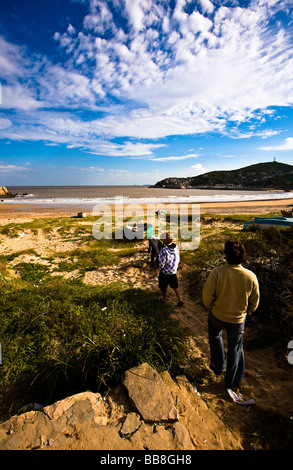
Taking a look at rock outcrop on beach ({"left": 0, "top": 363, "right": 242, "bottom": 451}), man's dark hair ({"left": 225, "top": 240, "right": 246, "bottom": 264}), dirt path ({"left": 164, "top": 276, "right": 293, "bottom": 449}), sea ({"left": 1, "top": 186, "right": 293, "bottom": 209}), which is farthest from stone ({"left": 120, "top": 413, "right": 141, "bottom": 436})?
sea ({"left": 1, "top": 186, "right": 293, "bottom": 209})

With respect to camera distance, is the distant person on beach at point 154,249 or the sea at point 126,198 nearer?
the distant person on beach at point 154,249

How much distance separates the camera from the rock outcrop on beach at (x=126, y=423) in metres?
2.02

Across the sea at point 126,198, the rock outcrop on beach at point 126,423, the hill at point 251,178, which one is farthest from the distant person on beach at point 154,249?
the hill at point 251,178

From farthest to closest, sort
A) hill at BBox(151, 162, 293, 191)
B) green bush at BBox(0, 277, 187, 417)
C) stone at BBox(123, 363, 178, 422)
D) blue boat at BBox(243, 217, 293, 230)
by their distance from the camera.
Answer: hill at BBox(151, 162, 293, 191) → blue boat at BBox(243, 217, 293, 230) → green bush at BBox(0, 277, 187, 417) → stone at BBox(123, 363, 178, 422)

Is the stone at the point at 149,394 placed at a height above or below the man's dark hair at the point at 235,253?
below

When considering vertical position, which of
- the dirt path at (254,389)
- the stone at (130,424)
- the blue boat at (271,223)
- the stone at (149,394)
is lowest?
the dirt path at (254,389)

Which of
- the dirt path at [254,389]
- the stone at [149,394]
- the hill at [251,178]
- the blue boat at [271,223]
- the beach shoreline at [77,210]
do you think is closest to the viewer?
the stone at [149,394]

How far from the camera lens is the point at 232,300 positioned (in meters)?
2.73

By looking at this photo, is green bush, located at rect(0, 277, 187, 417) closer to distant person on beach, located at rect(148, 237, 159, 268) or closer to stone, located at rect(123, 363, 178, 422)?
stone, located at rect(123, 363, 178, 422)

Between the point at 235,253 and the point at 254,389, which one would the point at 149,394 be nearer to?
the point at 254,389

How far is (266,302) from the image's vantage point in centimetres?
455

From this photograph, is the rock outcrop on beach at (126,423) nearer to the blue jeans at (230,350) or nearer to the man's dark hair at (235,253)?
the blue jeans at (230,350)

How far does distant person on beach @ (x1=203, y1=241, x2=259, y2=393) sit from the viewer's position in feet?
8.79
